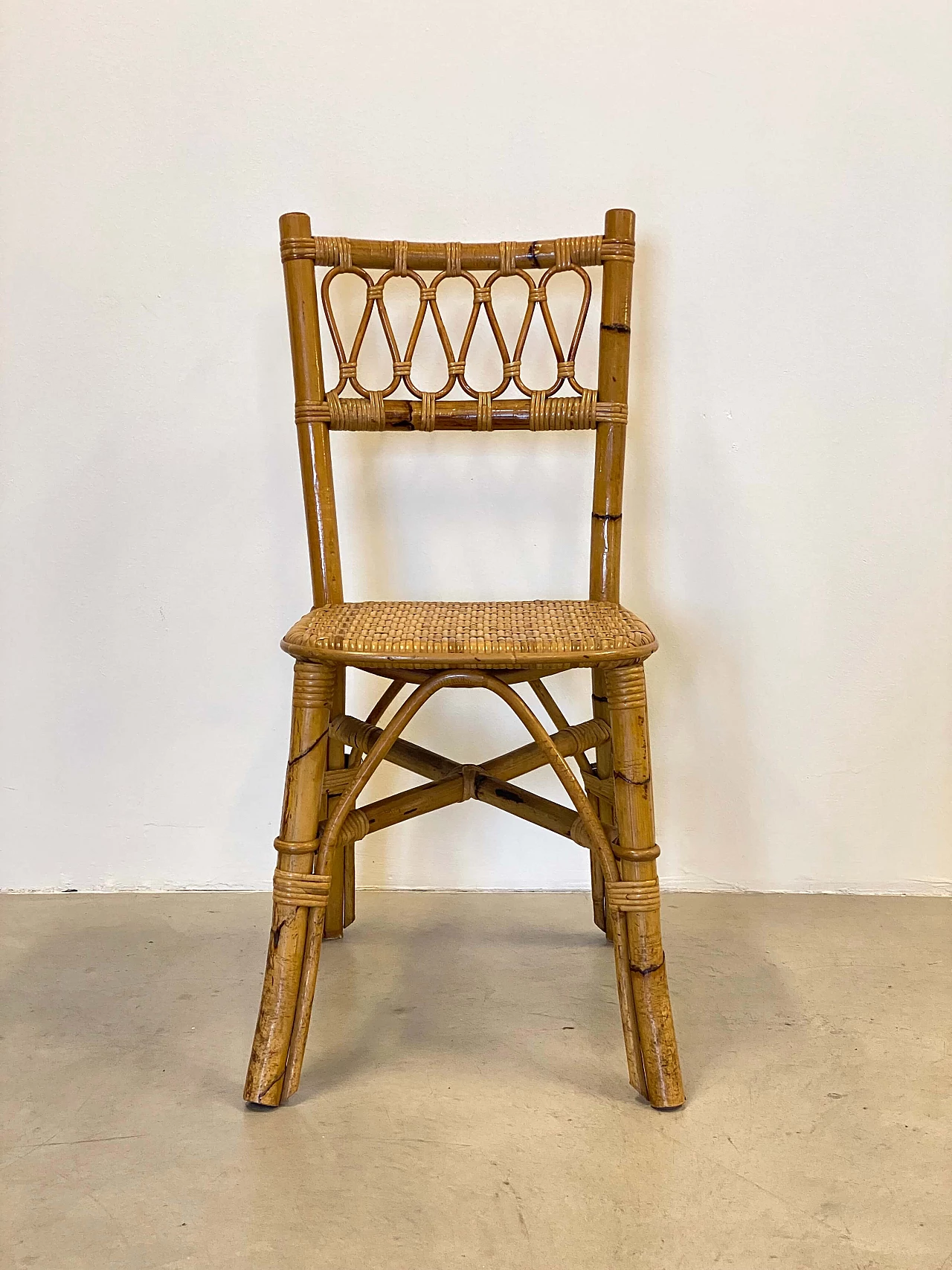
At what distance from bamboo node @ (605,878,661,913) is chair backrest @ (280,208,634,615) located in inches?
19.0

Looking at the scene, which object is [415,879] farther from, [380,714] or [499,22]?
[499,22]

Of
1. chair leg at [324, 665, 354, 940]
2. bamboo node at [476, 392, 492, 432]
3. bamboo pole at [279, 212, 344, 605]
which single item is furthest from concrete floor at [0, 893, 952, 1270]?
bamboo node at [476, 392, 492, 432]

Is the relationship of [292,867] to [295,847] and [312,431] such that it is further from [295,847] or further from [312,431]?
[312,431]

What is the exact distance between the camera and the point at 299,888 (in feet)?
3.49

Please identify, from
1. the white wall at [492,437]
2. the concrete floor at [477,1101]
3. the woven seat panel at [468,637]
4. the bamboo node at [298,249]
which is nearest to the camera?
the concrete floor at [477,1101]

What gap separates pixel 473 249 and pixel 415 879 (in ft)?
Answer: 3.08

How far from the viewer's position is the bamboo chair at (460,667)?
1063 mm

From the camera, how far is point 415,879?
1649 mm

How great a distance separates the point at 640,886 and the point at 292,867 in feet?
1.18

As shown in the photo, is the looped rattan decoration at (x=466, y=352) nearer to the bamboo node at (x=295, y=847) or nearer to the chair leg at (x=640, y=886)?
the chair leg at (x=640, y=886)

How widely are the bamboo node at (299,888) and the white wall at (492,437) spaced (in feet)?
1.86

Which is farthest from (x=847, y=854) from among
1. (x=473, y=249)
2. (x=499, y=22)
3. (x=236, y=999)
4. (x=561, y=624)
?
(x=499, y=22)

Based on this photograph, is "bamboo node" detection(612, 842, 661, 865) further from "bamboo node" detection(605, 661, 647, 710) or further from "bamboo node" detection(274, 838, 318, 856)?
"bamboo node" detection(274, 838, 318, 856)

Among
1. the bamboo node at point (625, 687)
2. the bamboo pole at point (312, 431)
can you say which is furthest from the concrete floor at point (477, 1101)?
the bamboo pole at point (312, 431)
